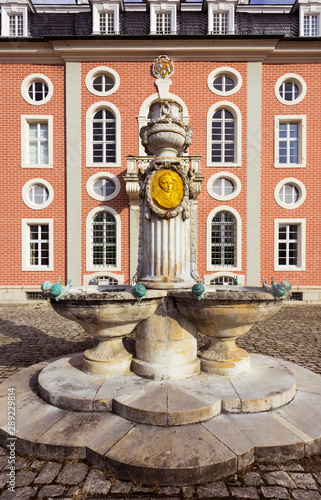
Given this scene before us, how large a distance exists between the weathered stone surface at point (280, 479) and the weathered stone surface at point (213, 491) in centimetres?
41

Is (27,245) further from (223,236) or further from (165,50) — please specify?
(165,50)

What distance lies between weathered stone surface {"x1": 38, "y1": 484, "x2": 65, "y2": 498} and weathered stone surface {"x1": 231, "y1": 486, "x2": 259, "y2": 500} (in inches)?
53.4

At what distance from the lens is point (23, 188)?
13109 millimetres

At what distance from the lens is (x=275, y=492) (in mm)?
2217

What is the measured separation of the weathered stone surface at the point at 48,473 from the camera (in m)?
2.34

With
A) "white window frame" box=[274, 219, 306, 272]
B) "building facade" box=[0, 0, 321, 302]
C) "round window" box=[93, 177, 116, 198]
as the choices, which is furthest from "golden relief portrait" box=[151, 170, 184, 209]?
"white window frame" box=[274, 219, 306, 272]

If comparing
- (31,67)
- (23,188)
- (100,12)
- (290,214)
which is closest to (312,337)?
(290,214)

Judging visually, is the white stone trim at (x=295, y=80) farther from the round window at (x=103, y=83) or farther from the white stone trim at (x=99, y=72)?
the round window at (x=103, y=83)

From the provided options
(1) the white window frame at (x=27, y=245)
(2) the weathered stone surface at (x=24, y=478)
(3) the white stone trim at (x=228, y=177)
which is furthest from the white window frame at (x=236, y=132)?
(2) the weathered stone surface at (x=24, y=478)

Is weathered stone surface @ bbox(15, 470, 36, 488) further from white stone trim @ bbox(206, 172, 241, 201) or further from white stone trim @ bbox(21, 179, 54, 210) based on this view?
white stone trim @ bbox(21, 179, 54, 210)

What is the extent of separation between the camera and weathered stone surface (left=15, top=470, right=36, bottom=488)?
232 centimetres

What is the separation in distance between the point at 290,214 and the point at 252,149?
3.49 meters

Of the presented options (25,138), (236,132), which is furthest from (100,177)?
(236,132)

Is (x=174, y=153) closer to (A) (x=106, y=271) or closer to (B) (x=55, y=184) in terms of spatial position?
(A) (x=106, y=271)
